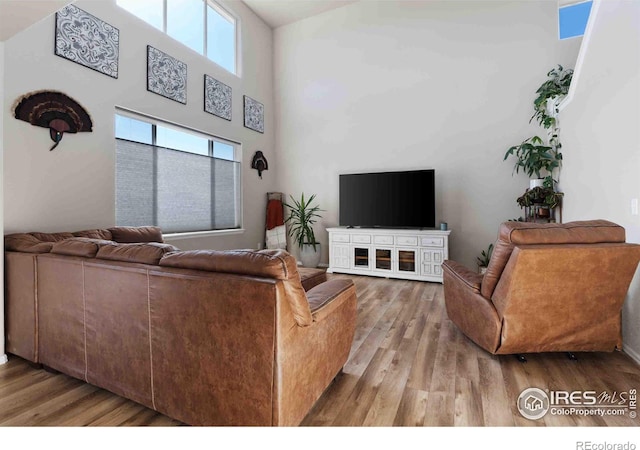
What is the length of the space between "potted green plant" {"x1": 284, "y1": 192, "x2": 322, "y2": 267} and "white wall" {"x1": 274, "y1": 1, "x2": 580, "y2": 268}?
0.19 m

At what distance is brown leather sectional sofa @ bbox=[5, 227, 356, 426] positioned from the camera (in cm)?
122

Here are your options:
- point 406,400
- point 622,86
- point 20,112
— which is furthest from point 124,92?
point 622,86

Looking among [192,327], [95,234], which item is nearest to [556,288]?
[192,327]

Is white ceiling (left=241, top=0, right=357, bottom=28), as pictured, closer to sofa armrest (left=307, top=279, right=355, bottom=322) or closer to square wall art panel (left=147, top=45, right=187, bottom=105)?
square wall art panel (left=147, top=45, right=187, bottom=105)

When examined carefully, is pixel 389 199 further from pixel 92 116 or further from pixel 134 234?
pixel 92 116

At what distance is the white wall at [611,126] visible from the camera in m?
2.12

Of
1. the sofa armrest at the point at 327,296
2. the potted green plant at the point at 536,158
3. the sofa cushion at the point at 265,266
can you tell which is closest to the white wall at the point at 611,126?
the potted green plant at the point at 536,158

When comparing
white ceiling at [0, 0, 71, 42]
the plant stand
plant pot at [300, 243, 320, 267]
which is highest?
white ceiling at [0, 0, 71, 42]

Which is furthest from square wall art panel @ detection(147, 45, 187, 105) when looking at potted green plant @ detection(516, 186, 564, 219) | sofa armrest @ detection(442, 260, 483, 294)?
potted green plant @ detection(516, 186, 564, 219)

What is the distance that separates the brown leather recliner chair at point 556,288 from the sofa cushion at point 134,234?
3070 millimetres

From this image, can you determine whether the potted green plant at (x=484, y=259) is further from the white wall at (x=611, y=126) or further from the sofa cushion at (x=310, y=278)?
the sofa cushion at (x=310, y=278)

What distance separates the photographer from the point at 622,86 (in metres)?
2.24

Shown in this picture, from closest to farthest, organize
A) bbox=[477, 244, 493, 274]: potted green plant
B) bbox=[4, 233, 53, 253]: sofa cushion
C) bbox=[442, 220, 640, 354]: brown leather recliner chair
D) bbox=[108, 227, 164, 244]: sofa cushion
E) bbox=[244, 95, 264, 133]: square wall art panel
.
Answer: bbox=[442, 220, 640, 354]: brown leather recliner chair
bbox=[4, 233, 53, 253]: sofa cushion
bbox=[108, 227, 164, 244]: sofa cushion
bbox=[477, 244, 493, 274]: potted green plant
bbox=[244, 95, 264, 133]: square wall art panel
